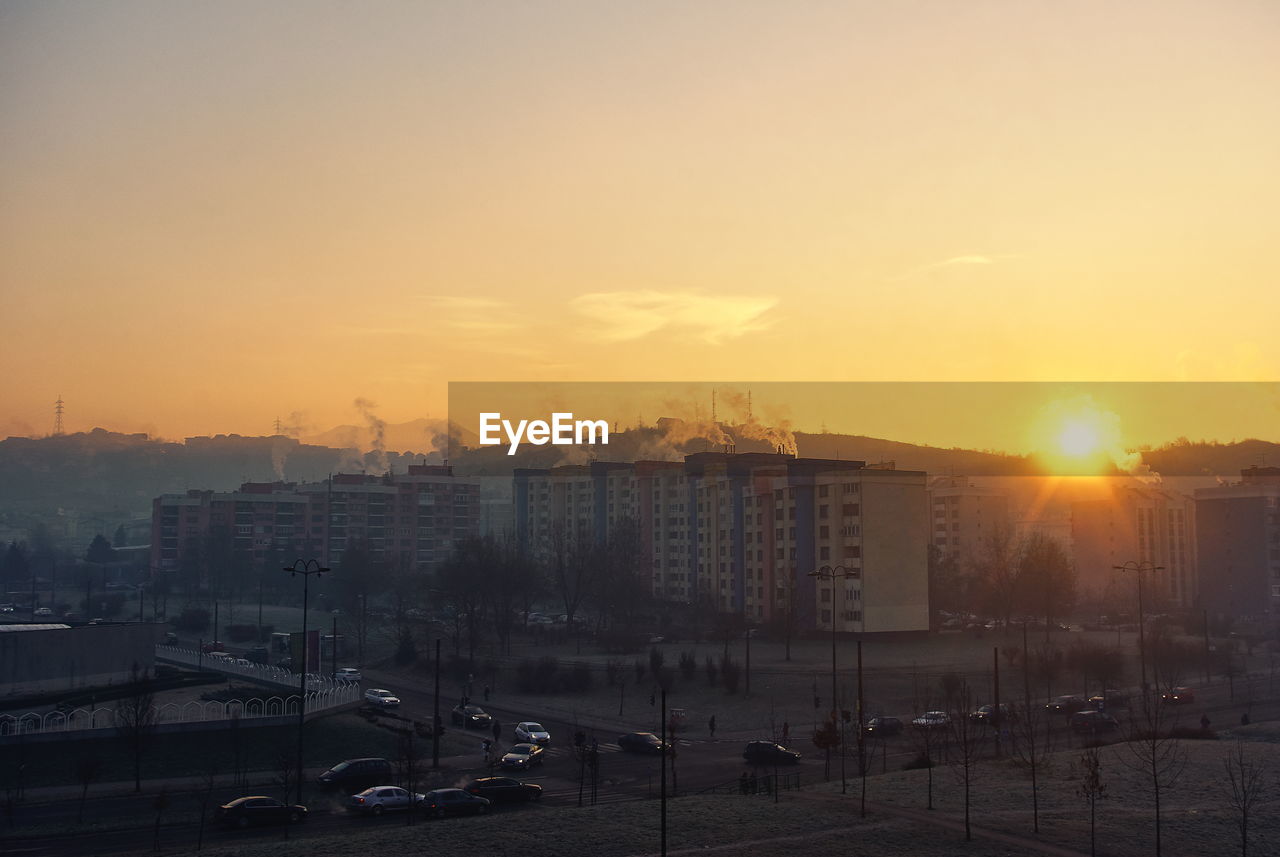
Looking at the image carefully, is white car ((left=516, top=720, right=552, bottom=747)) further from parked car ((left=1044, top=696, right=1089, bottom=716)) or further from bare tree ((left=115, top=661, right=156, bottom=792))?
parked car ((left=1044, top=696, right=1089, bottom=716))

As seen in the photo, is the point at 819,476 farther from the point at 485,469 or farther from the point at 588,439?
the point at 485,469

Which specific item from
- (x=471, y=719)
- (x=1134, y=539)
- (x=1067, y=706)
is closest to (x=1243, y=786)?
(x=1067, y=706)

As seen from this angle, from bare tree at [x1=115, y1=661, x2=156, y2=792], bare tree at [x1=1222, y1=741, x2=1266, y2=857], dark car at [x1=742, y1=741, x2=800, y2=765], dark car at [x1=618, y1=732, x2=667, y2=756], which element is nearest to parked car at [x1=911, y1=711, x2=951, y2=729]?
dark car at [x1=742, y1=741, x2=800, y2=765]

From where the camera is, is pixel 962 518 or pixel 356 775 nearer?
pixel 356 775

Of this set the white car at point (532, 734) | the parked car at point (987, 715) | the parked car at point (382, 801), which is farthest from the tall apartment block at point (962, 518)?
the parked car at point (382, 801)

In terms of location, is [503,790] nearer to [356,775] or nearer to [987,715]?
[356,775]

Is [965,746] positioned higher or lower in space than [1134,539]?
lower

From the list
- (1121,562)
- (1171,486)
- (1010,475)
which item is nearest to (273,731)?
(1121,562)
